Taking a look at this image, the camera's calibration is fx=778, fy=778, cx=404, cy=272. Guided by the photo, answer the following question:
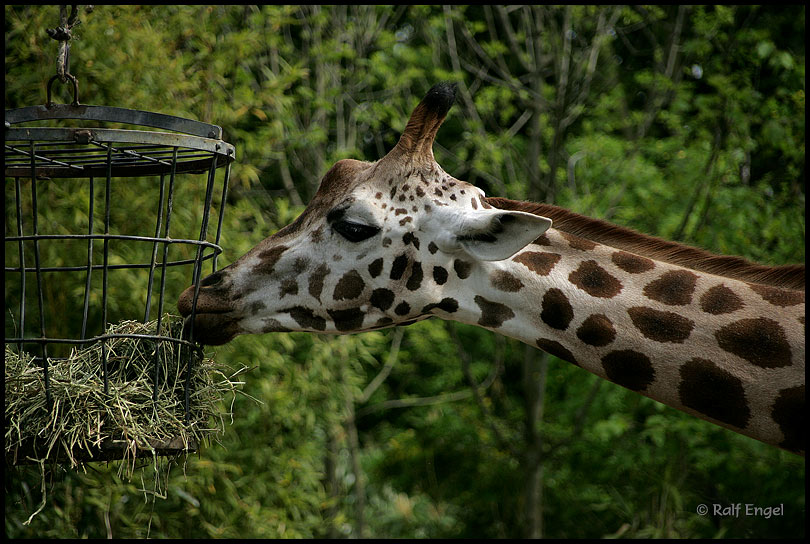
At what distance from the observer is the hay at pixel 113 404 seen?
216cm

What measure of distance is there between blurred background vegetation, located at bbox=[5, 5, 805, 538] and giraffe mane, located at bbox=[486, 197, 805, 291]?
2703 mm

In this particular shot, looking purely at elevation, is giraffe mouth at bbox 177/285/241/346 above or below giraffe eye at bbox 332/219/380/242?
below

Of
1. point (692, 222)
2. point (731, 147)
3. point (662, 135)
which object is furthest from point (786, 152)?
point (662, 135)

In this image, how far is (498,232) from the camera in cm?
246

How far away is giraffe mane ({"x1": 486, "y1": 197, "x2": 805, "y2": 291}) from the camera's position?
2.45 meters

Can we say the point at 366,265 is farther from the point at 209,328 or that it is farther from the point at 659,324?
the point at 659,324

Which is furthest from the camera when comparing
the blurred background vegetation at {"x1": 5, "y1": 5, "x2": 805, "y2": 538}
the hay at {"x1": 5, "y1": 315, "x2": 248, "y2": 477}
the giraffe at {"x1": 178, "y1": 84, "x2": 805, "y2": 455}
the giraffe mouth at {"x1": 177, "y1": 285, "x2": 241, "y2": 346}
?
the blurred background vegetation at {"x1": 5, "y1": 5, "x2": 805, "y2": 538}

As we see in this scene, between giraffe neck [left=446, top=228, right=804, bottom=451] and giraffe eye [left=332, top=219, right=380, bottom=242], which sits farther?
giraffe eye [left=332, top=219, right=380, bottom=242]

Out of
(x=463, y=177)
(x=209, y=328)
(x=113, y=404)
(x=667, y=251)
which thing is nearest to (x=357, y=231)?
(x=209, y=328)

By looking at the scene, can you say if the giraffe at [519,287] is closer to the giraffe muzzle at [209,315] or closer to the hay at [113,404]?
the giraffe muzzle at [209,315]

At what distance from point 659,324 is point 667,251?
0.33 metres

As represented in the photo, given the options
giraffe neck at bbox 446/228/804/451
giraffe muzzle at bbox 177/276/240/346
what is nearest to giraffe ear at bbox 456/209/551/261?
giraffe neck at bbox 446/228/804/451
